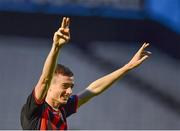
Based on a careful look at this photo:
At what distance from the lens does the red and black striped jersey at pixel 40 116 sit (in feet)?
12.5

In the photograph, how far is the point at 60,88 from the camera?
402cm

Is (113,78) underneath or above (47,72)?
above

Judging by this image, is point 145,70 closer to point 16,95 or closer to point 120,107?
point 120,107

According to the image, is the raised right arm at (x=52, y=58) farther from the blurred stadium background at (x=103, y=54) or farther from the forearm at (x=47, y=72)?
the blurred stadium background at (x=103, y=54)

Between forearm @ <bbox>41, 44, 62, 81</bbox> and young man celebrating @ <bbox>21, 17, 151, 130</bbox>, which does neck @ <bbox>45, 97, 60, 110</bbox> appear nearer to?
young man celebrating @ <bbox>21, 17, 151, 130</bbox>

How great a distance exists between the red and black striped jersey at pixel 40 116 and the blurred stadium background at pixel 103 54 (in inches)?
137

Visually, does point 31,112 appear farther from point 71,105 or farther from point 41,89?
point 71,105

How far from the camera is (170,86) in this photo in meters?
8.02

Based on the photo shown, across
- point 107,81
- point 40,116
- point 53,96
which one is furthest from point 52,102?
point 107,81

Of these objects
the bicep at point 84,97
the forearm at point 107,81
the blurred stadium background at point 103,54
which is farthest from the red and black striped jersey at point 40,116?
the blurred stadium background at point 103,54

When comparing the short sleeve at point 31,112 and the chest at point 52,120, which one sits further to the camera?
the chest at point 52,120

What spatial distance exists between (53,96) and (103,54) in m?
3.81

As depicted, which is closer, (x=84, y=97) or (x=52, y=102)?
(x=52, y=102)

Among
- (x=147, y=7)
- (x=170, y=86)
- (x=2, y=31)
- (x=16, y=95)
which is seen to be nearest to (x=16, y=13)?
(x=2, y=31)
